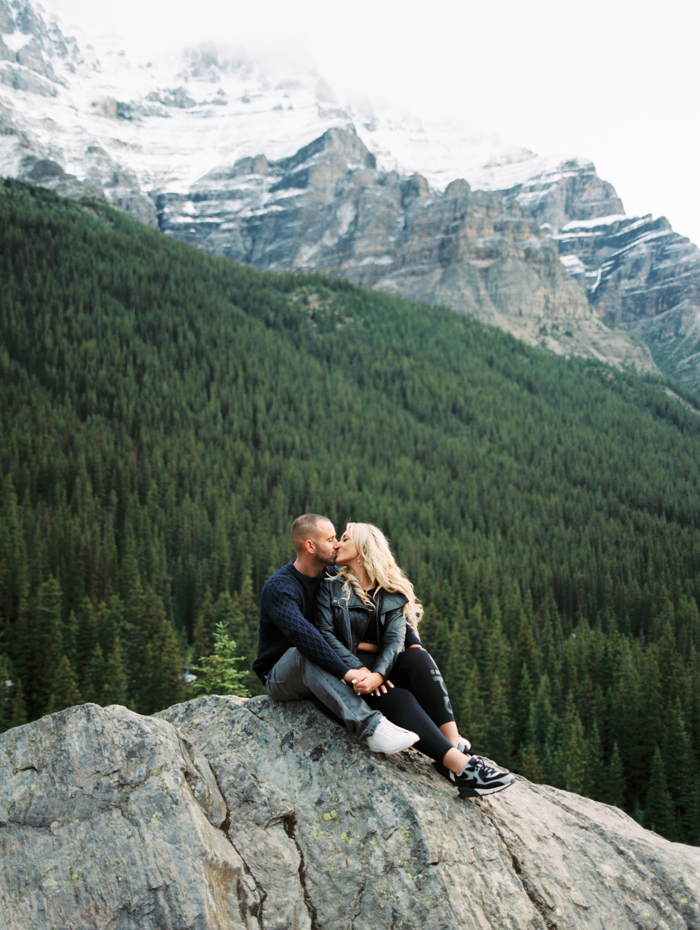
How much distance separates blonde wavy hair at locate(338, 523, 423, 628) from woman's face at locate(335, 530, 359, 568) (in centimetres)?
5

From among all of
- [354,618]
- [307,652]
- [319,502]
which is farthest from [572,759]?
[319,502]

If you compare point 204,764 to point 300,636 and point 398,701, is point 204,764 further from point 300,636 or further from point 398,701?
point 398,701

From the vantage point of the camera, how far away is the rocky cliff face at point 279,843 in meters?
6.35

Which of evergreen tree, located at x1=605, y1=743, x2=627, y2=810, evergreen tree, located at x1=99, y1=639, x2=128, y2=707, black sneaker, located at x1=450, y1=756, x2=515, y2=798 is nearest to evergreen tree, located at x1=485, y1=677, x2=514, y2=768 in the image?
evergreen tree, located at x1=605, y1=743, x2=627, y2=810

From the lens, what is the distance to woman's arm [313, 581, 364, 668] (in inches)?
309

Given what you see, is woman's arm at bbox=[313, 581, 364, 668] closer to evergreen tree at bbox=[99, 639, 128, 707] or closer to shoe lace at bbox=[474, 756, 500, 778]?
shoe lace at bbox=[474, 756, 500, 778]

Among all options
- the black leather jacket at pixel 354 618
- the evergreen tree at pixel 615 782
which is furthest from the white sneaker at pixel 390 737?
the evergreen tree at pixel 615 782

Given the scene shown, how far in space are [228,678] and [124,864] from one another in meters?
17.3

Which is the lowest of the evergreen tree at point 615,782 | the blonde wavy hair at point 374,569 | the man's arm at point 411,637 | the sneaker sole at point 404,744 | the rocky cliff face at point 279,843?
the evergreen tree at point 615,782

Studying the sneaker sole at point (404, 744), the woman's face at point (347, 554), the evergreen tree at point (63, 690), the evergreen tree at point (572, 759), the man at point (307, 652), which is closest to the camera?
the sneaker sole at point (404, 744)

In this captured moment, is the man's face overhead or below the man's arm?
overhead

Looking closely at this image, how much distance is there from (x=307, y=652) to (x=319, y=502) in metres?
104

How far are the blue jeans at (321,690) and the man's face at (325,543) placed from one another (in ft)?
3.69

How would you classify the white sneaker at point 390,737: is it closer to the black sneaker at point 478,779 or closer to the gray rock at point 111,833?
the black sneaker at point 478,779
